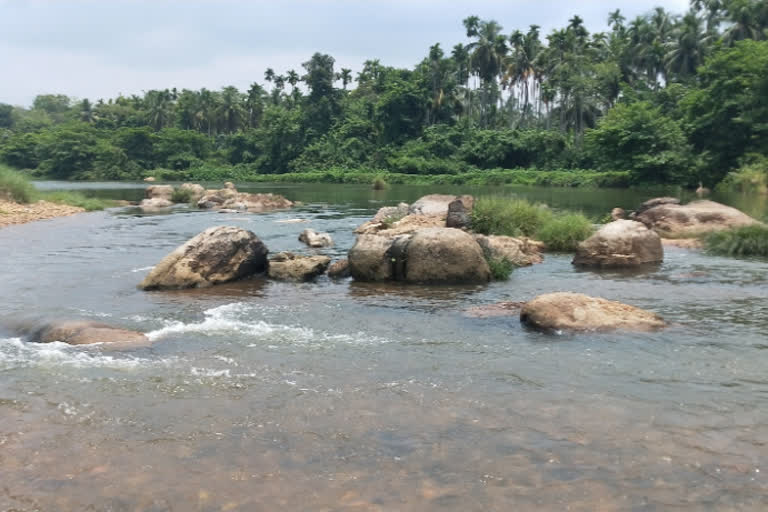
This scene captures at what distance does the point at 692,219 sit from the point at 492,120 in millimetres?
73316

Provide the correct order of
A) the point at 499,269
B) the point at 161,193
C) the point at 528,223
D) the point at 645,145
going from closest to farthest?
1. the point at 499,269
2. the point at 528,223
3. the point at 161,193
4. the point at 645,145

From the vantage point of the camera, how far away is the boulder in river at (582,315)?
31.8ft

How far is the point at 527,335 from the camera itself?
957 cm

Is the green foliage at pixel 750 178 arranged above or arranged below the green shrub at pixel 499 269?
above

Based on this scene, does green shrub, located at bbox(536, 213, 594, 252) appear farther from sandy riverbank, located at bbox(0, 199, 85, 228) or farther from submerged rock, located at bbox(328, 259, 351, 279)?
sandy riverbank, located at bbox(0, 199, 85, 228)

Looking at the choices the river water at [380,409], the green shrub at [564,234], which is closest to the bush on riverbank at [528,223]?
the green shrub at [564,234]

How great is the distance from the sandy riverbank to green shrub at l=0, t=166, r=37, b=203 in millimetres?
566

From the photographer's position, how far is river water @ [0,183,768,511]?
16.4 ft

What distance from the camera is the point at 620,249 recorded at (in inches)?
642

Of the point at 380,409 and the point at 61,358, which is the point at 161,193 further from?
the point at 380,409

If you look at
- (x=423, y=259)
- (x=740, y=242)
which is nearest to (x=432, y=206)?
(x=740, y=242)

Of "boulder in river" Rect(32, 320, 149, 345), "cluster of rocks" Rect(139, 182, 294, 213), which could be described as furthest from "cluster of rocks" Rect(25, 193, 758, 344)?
"cluster of rocks" Rect(139, 182, 294, 213)

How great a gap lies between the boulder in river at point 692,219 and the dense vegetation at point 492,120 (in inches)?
1087

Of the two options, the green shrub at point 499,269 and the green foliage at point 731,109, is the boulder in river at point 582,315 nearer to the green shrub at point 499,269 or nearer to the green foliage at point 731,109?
the green shrub at point 499,269
